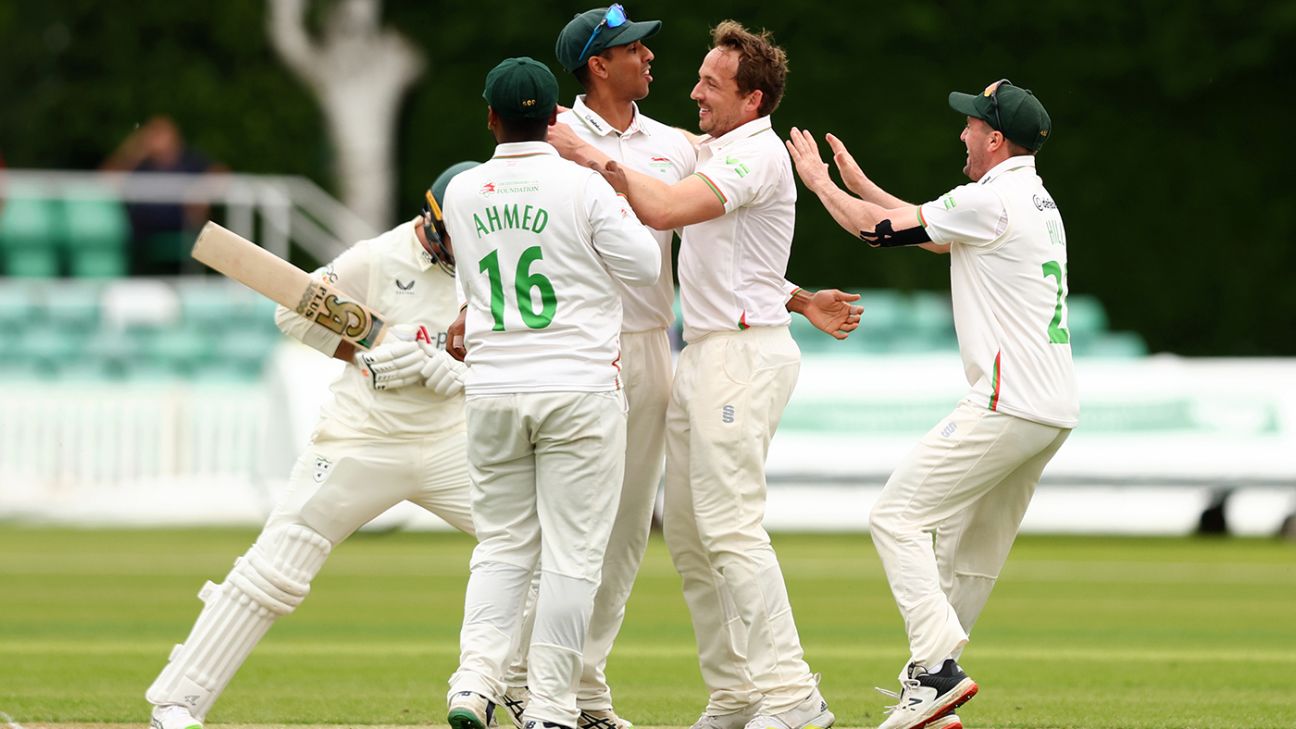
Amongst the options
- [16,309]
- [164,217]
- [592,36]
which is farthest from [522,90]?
[164,217]

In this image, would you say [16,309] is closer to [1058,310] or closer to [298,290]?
[298,290]

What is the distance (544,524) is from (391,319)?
112 cm

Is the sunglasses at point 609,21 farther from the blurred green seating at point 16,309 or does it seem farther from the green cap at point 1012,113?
the blurred green seating at point 16,309

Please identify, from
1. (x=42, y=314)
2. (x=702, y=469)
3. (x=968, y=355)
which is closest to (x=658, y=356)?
(x=702, y=469)

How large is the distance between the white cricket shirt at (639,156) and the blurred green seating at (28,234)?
12.4m

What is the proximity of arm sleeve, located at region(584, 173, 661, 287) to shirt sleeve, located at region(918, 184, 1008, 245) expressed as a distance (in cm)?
111

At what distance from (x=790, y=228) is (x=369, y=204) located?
1490 cm

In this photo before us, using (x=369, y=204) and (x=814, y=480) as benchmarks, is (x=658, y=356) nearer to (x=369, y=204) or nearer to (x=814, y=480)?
(x=814, y=480)

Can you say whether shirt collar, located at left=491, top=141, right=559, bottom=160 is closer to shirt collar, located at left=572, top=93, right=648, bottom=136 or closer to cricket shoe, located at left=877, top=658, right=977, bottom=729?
shirt collar, located at left=572, top=93, right=648, bottom=136

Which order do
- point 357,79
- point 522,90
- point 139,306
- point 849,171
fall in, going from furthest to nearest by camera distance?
point 357,79 < point 139,306 < point 849,171 < point 522,90

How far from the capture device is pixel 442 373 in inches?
275

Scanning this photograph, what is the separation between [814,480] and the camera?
15.7 meters

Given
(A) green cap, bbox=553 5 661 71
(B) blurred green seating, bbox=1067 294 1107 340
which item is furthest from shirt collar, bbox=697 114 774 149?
(B) blurred green seating, bbox=1067 294 1107 340

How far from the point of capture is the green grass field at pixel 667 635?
790 cm
